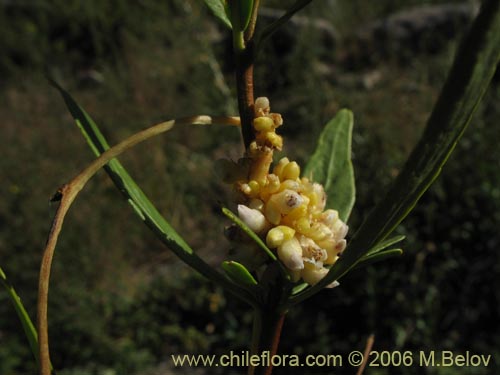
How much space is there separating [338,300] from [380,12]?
17.5 feet

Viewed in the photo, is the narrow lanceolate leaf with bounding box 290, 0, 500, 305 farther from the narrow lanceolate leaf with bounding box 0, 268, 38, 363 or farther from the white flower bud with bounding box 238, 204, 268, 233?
the narrow lanceolate leaf with bounding box 0, 268, 38, 363

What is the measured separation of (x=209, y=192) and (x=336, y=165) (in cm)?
365

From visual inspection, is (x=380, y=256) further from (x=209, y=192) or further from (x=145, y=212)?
(x=209, y=192)

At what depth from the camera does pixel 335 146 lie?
725 millimetres

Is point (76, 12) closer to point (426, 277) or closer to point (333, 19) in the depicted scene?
point (333, 19)

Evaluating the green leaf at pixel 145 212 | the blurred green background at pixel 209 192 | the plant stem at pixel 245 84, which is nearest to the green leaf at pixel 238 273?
the green leaf at pixel 145 212

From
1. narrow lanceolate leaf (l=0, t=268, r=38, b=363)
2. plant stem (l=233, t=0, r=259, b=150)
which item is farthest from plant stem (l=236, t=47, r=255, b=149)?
narrow lanceolate leaf (l=0, t=268, r=38, b=363)

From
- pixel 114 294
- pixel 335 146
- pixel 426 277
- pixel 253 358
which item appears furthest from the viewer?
pixel 114 294

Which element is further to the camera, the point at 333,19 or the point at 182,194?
the point at 333,19

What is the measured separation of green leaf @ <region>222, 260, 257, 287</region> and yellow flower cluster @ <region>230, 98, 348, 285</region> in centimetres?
4

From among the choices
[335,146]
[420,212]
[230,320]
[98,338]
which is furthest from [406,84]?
[335,146]

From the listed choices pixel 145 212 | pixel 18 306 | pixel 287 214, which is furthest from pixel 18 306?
pixel 287 214

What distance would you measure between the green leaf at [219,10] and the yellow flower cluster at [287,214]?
86 millimetres

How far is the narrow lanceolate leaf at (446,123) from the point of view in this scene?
0.30 metres
